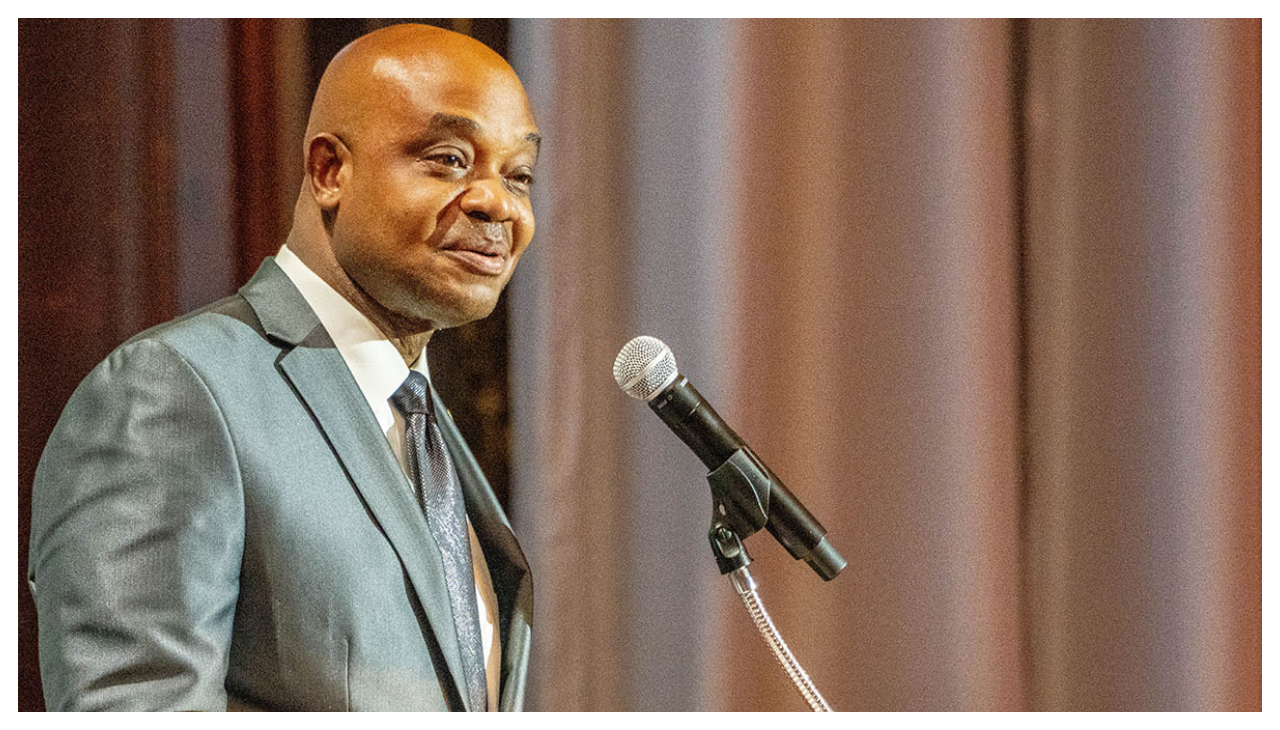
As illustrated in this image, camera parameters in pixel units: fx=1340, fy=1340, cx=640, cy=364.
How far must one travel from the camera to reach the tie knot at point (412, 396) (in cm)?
145

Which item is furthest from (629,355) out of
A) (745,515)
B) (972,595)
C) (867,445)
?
(972,595)

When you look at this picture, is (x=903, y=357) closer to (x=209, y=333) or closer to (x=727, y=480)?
(x=727, y=480)

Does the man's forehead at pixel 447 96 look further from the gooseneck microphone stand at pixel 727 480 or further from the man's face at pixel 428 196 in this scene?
the gooseneck microphone stand at pixel 727 480

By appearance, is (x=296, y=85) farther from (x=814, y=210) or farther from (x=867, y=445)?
(x=867, y=445)

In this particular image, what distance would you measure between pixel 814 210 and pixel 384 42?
618 mm

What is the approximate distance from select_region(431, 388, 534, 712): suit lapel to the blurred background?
0.15 m

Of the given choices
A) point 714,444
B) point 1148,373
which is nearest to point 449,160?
point 714,444

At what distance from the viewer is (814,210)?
1769 mm

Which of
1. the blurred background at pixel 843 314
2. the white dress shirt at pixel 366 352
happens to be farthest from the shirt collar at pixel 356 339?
the blurred background at pixel 843 314

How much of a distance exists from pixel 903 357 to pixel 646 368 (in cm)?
58

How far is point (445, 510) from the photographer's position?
1446 mm

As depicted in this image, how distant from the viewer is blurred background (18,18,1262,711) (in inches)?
66.4

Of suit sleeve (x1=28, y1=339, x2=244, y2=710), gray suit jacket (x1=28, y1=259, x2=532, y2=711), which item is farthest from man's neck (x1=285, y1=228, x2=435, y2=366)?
suit sleeve (x1=28, y1=339, x2=244, y2=710)
